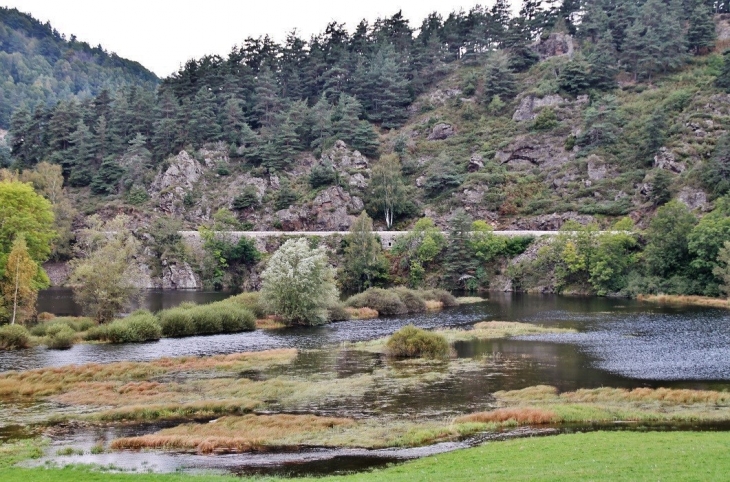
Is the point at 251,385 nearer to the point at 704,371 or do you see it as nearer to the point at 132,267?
the point at 704,371

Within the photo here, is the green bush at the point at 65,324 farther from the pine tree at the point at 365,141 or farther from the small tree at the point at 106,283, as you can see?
the pine tree at the point at 365,141

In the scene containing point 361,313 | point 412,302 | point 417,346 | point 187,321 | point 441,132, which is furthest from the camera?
point 441,132

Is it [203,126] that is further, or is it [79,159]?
[203,126]

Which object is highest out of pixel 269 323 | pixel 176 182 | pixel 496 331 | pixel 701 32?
pixel 701 32

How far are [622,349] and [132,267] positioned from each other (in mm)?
52428

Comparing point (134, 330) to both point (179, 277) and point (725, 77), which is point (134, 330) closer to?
point (179, 277)

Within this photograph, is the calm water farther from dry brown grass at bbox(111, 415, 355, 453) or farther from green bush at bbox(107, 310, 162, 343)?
dry brown grass at bbox(111, 415, 355, 453)

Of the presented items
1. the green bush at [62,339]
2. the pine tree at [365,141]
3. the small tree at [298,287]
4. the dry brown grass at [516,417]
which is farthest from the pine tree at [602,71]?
the dry brown grass at [516,417]

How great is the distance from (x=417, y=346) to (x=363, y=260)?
56.8 meters

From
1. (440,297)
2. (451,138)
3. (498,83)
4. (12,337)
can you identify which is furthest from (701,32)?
(12,337)

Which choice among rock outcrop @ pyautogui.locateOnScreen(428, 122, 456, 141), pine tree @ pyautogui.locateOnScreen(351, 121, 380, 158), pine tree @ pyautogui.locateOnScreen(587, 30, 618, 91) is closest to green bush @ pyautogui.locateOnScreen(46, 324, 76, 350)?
pine tree @ pyautogui.locateOnScreen(351, 121, 380, 158)

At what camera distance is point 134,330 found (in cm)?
6594

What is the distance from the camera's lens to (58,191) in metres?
137

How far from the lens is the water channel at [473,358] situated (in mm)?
29078
